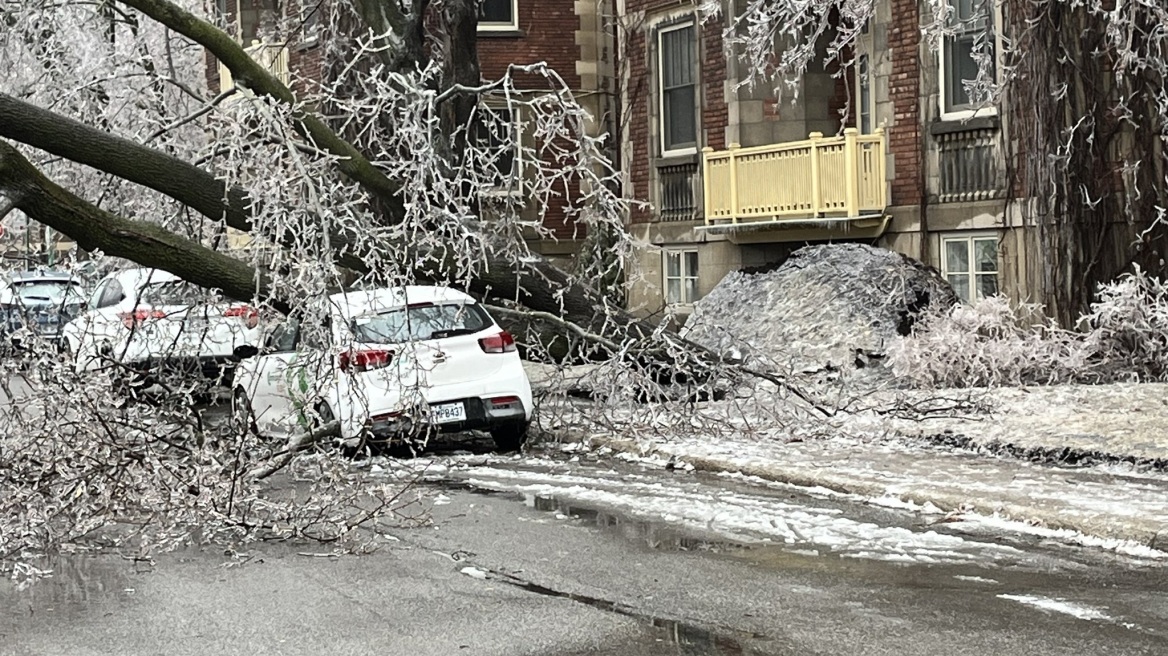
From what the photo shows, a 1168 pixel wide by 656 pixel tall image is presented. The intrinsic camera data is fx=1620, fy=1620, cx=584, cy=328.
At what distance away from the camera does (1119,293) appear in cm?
1673

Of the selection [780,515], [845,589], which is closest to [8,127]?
[780,515]

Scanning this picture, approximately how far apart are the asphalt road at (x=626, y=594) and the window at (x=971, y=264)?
454 inches

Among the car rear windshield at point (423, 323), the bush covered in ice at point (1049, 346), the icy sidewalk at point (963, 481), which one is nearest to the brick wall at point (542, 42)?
the bush covered in ice at point (1049, 346)

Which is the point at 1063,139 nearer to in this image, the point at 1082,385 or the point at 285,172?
the point at 1082,385

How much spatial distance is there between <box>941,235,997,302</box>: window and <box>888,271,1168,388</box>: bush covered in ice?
14.7ft

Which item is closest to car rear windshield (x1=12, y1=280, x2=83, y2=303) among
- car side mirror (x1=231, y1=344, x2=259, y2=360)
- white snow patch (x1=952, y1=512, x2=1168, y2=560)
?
car side mirror (x1=231, y1=344, x2=259, y2=360)

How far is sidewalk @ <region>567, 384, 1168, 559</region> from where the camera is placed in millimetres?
10148

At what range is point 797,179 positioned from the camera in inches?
965

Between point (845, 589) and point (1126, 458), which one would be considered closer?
point (845, 589)

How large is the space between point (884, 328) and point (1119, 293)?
9.29 ft

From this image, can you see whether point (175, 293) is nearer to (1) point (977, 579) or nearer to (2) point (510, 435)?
(2) point (510, 435)

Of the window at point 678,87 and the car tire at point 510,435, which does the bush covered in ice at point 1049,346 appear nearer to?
the car tire at point 510,435

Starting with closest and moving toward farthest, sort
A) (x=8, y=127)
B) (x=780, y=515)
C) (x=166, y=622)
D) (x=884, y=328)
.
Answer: (x=166, y=622) < (x=780, y=515) < (x=8, y=127) < (x=884, y=328)

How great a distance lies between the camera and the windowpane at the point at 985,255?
72.0 feet
